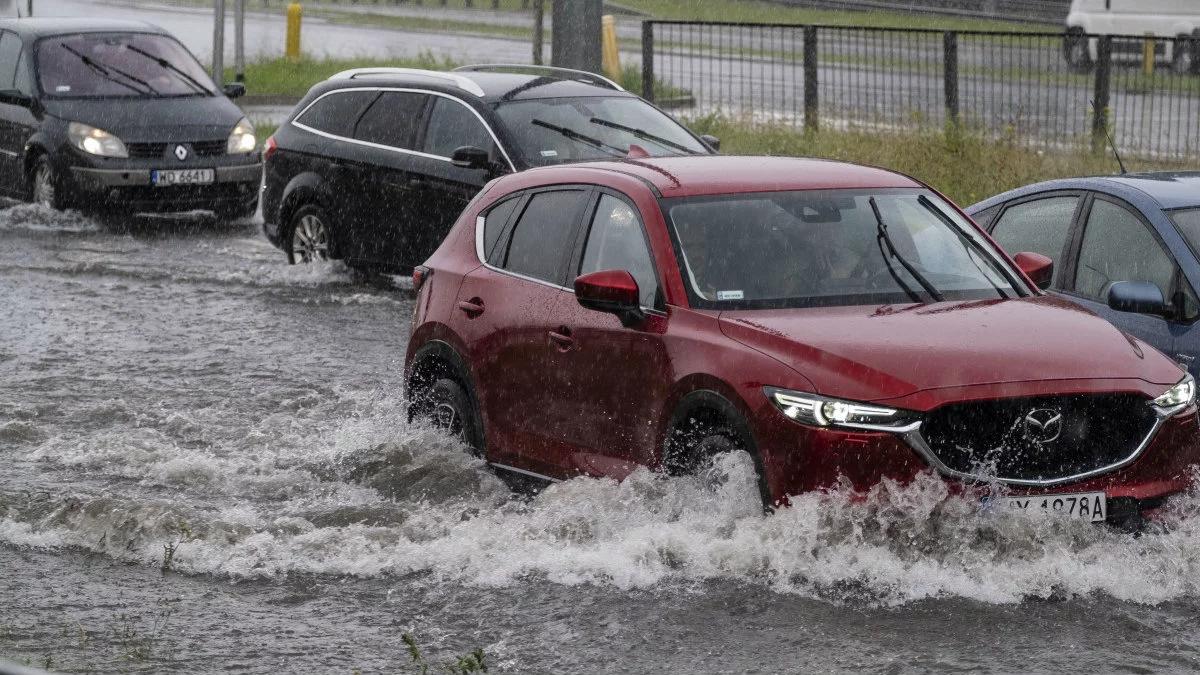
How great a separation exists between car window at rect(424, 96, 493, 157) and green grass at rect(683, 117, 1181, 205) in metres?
4.66

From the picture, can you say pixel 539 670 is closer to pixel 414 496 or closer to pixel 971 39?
pixel 414 496

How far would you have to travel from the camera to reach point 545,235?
28.8 feet

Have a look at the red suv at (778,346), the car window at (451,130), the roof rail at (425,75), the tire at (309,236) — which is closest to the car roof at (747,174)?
the red suv at (778,346)

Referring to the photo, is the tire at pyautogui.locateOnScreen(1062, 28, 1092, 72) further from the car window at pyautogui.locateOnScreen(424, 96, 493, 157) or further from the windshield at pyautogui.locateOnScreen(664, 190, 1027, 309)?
the windshield at pyautogui.locateOnScreen(664, 190, 1027, 309)

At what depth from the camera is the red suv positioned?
22.9 feet

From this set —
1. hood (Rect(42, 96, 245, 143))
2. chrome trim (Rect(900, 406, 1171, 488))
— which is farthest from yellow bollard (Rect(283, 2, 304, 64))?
chrome trim (Rect(900, 406, 1171, 488))

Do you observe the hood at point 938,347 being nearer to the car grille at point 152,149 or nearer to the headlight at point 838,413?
the headlight at point 838,413

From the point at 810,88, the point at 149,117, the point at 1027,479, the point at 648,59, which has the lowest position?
the point at 1027,479

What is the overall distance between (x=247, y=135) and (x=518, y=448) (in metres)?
11.4

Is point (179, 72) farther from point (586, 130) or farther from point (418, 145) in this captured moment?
point (586, 130)

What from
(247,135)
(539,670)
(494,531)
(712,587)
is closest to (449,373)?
(494,531)

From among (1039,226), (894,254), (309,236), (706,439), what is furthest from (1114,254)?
(309,236)

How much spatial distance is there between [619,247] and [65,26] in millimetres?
13298

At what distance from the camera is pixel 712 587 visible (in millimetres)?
7129
